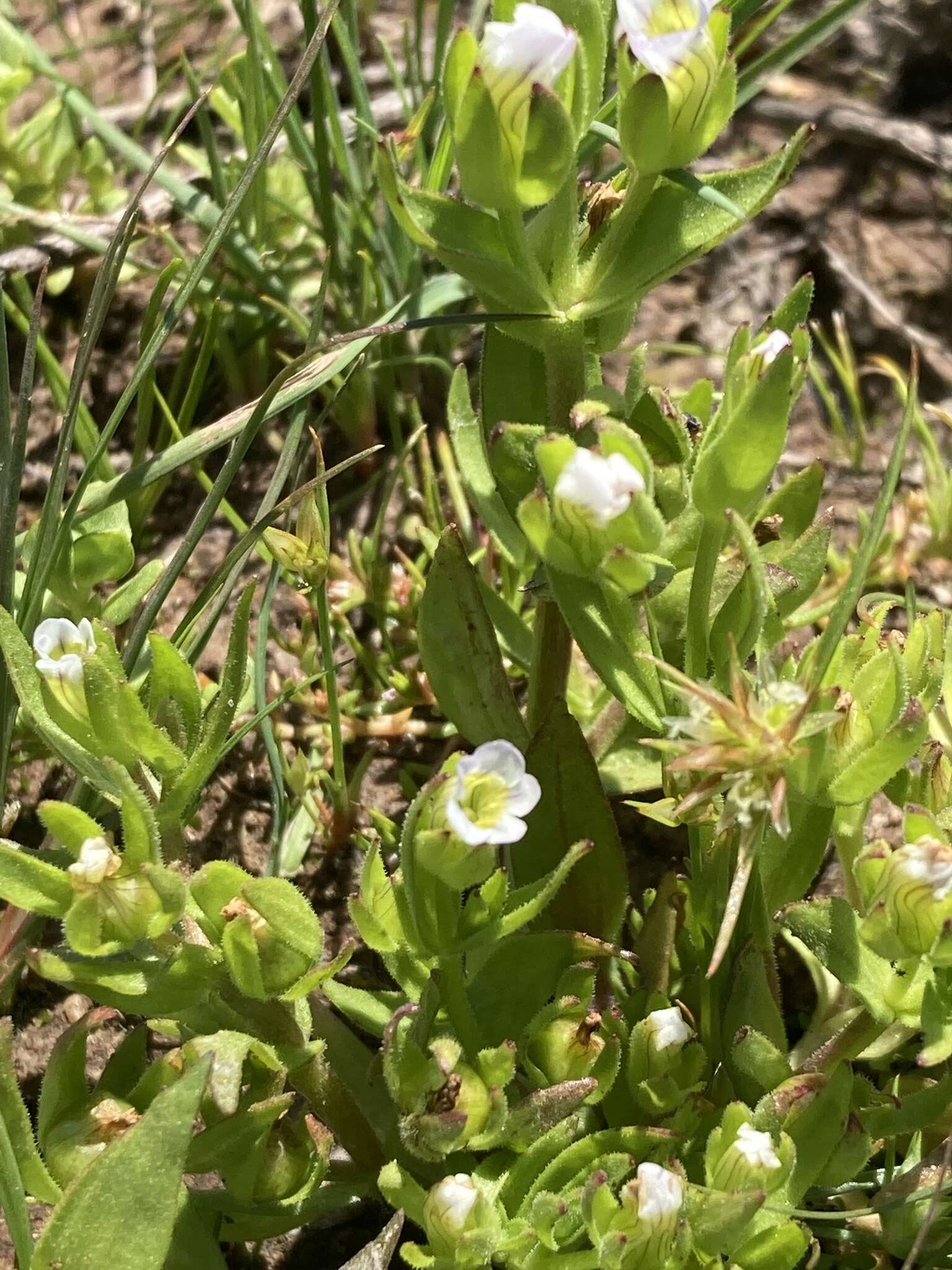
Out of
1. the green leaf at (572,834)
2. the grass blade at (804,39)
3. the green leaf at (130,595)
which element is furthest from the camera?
the grass blade at (804,39)

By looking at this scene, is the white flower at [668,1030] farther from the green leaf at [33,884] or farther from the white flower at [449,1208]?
the green leaf at [33,884]

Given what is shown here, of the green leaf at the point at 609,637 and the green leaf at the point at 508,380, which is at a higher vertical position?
the green leaf at the point at 508,380

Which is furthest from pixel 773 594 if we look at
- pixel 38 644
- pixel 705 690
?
pixel 38 644

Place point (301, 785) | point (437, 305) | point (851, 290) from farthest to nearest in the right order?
Result: point (851, 290)
point (437, 305)
point (301, 785)

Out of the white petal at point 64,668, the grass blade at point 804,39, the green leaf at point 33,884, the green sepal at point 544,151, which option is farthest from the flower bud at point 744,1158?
the grass blade at point 804,39

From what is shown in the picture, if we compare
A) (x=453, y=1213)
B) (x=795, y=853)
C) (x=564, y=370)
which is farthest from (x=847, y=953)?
(x=564, y=370)

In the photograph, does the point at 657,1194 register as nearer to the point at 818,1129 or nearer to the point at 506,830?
the point at 818,1129

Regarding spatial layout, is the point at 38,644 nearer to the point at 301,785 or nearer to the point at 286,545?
the point at 286,545

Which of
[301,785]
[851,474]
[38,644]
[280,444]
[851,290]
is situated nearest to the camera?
[38,644]
